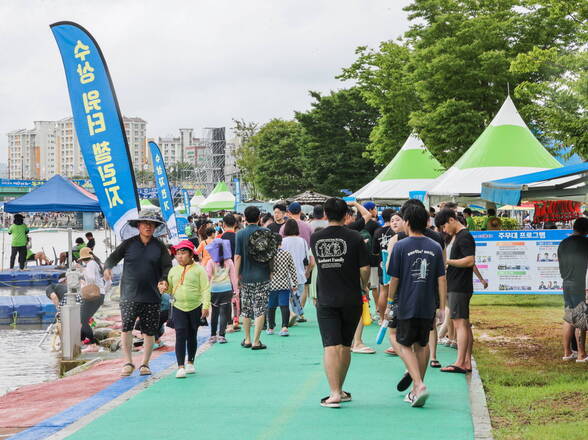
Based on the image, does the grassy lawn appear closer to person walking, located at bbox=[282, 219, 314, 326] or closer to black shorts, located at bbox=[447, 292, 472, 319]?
black shorts, located at bbox=[447, 292, 472, 319]

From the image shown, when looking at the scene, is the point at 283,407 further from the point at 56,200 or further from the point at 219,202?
the point at 219,202

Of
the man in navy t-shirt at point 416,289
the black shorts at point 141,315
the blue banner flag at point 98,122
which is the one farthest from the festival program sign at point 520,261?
the man in navy t-shirt at point 416,289

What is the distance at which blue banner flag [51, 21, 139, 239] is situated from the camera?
1170 cm

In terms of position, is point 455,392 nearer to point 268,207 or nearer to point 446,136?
point 446,136

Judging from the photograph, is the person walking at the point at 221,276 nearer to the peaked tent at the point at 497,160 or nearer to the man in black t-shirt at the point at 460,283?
the man in black t-shirt at the point at 460,283

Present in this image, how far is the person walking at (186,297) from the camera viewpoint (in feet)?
30.6

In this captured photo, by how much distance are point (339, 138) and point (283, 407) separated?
61656 mm

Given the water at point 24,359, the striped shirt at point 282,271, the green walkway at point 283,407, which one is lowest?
the water at point 24,359

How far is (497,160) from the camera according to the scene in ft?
59.9

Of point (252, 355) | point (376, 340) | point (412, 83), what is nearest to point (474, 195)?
point (376, 340)

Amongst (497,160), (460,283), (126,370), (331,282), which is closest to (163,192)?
(497,160)

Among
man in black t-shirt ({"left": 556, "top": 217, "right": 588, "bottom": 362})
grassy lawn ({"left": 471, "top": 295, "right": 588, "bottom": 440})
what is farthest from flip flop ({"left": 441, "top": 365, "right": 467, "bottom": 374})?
man in black t-shirt ({"left": 556, "top": 217, "right": 588, "bottom": 362})

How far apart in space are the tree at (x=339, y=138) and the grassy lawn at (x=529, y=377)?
5211 centimetres

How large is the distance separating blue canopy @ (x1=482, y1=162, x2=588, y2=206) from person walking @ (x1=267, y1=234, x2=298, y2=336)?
10.2 ft
